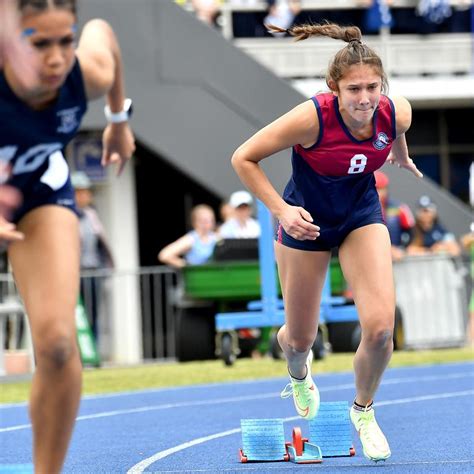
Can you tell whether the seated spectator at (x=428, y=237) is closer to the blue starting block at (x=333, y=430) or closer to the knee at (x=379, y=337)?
the blue starting block at (x=333, y=430)

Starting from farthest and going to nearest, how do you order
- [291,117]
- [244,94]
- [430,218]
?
1. [244,94]
2. [430,218]
3. [291,117]

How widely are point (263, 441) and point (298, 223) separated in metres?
1.46

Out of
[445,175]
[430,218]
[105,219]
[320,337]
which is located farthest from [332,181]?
[445,175]

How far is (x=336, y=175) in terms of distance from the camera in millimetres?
7762

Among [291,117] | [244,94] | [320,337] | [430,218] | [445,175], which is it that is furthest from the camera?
[445,175]

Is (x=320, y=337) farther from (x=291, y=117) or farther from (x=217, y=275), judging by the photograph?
(x=291, y=117)

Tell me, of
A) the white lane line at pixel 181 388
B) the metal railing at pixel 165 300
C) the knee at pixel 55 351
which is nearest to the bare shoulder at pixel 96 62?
the knee at pixel 55 351

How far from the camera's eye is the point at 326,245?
7.98m

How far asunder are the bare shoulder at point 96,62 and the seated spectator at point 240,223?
10781 millimetres

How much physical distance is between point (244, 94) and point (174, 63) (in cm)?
106

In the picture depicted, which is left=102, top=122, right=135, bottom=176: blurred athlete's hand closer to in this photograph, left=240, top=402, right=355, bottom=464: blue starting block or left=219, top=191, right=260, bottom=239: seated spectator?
left=240, top=402, right=355, bottom=464: blue starting block

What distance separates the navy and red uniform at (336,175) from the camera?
7621 millimetres

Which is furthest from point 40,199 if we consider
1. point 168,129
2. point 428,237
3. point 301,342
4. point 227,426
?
point 168,129

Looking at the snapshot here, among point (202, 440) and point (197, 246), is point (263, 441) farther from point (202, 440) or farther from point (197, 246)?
point (197, 246)
